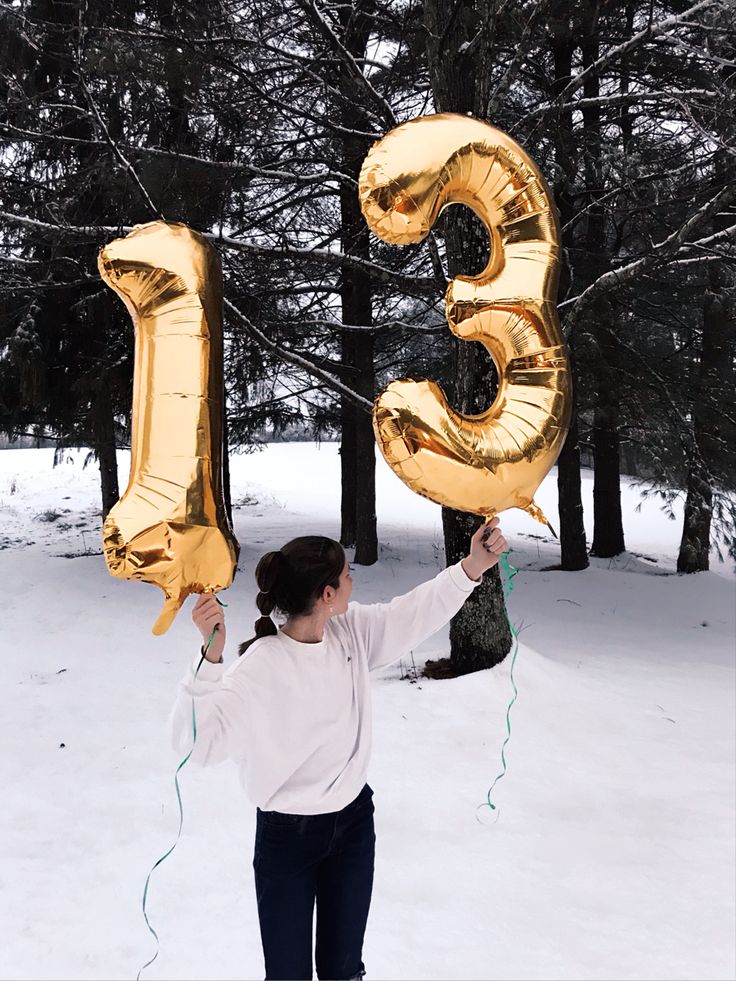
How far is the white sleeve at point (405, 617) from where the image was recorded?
1927 millimetres

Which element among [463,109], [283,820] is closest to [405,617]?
[283,820]

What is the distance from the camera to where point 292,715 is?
1767 millimetres

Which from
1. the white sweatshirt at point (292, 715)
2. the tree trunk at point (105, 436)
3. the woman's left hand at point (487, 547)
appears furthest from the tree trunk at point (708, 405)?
the white sweatshirt at point (292, 715)

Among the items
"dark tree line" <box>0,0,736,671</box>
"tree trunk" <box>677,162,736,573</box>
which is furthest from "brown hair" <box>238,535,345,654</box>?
"tree trunk" <box>677,162,736,573</box>

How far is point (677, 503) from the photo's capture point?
65.0 ft

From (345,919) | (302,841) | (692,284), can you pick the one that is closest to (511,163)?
(302,841)

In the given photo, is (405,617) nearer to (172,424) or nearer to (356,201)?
(172,424)

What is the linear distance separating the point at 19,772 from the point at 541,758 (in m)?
2.80

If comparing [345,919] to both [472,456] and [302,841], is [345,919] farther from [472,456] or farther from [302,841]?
[472,456]

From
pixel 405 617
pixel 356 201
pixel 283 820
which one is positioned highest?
pixel 356 201

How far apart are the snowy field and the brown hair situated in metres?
1.73

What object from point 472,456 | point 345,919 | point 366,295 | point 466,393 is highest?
point 366,295

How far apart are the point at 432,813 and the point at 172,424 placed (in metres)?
2.84

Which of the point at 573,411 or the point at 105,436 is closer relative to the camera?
the point at 573,411
